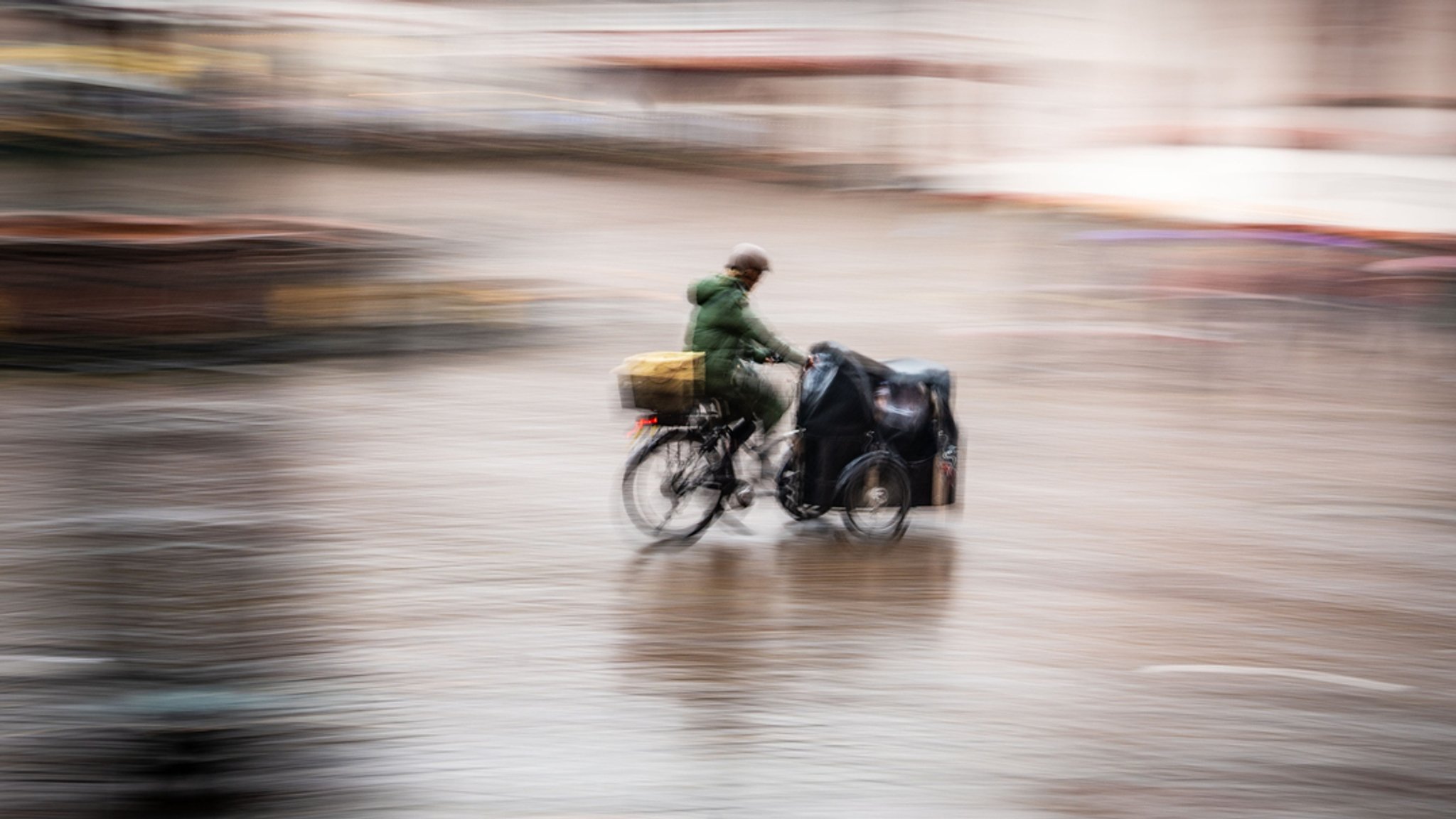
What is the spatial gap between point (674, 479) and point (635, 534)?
0.42m

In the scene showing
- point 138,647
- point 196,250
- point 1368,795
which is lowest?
point 1368,795

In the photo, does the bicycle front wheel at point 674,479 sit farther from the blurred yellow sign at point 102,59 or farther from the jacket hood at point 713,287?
the blurred yellow sign at point 102,59

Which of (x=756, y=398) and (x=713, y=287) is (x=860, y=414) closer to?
(x=756, y=398)

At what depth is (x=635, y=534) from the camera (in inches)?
350

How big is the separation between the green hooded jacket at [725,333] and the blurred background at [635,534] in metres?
1.02

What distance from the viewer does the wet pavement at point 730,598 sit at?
18.0 ft

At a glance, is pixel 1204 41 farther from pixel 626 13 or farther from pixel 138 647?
pixel 138 647

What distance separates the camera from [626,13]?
119 ft

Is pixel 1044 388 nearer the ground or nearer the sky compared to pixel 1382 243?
nearer the ground

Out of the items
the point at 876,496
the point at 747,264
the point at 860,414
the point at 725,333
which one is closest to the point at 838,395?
the point at 860,414

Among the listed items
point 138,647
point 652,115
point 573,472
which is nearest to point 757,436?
point 573,472

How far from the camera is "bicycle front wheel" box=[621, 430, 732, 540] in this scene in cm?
873

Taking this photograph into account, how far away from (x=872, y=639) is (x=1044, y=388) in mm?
7354

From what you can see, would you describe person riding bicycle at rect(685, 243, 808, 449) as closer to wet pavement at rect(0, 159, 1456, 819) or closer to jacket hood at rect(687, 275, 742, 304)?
jacket hood at rect(687, 275, 742, 304)
